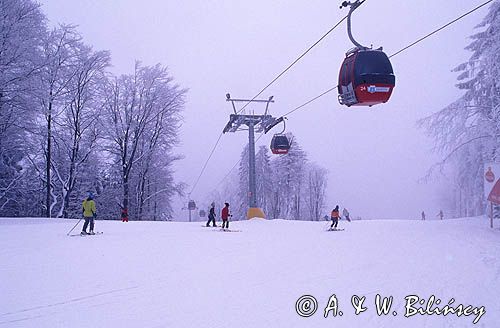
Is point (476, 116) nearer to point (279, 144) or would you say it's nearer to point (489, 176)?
point (489, 176)

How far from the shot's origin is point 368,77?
32.0 feet

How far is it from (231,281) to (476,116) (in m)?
21.1

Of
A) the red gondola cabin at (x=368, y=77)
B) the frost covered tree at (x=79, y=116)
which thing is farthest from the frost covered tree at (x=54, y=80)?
the red gondola cabin at (x=368, y=77)

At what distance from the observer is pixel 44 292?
6.83 meters

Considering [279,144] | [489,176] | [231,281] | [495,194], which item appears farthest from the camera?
[279,144]

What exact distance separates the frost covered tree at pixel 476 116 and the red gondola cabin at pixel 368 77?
11.7 m

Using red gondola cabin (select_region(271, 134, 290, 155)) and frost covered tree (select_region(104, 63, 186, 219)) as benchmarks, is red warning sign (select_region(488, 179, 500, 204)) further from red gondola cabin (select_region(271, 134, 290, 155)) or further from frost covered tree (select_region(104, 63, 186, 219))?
frost covered tree (select_region(104, 63, 186, 219))

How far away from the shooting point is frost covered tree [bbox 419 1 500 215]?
62.1ft

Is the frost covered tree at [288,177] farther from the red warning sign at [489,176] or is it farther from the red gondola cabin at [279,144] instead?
the red warning sign at [489,176]

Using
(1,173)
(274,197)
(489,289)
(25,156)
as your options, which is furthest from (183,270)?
(274,197)

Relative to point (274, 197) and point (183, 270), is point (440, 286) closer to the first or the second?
point (183, 270)

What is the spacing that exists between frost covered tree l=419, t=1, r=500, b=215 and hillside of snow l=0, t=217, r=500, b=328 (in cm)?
956

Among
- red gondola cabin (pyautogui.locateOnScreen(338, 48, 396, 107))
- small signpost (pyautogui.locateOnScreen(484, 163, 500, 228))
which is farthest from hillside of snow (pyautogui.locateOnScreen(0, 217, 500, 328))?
small signpost (pyautogui.locateOnScreen(484, 163, 500, 228))

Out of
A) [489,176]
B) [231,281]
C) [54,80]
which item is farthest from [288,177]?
[231,281]
